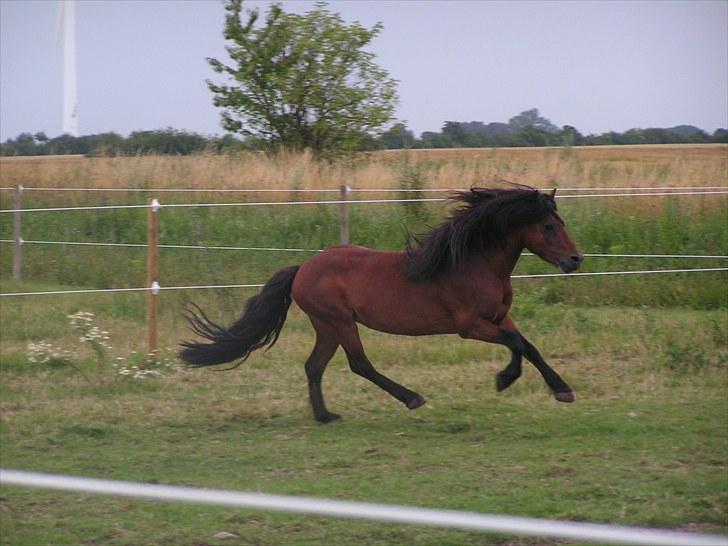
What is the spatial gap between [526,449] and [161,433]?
8.43ft

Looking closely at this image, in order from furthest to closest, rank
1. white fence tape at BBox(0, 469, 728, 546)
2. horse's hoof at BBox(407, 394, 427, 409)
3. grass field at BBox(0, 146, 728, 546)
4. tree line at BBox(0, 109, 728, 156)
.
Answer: tree line at BBox(0, 109, 728, 156)
horse's hoof at BBox(407, 394, 427, 409)
grass field at BBox(0, 146, 728, 546)
white fence tape at BBox(0, 469, 728, 546)

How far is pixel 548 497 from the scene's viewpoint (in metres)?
5.25

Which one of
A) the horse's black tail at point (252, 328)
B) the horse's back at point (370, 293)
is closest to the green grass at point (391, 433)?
the horse's black tail at point (252, 328)

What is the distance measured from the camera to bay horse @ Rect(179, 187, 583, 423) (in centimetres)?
643

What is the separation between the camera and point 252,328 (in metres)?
7.25

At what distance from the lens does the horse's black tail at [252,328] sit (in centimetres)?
720

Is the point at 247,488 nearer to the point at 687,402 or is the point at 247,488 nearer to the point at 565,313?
the point at 687,402

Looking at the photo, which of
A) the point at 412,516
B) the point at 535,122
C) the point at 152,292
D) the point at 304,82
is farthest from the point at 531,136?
the point at 412,516

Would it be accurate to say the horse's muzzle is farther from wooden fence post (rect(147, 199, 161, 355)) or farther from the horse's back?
wooden fence post (rect(147, 199, 161, 355))

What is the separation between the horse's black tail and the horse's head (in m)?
1.79

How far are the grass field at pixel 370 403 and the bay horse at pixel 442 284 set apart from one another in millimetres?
592

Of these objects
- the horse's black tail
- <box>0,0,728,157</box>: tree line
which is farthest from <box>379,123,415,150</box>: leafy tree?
the horse's black tail

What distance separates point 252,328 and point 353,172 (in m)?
9.67

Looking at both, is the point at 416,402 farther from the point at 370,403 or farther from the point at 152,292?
the point at 152,292
